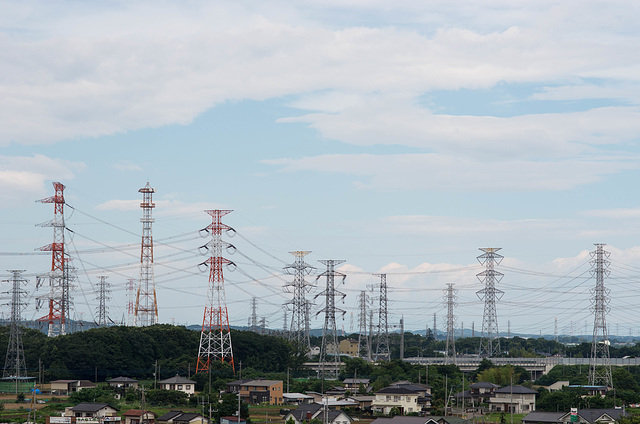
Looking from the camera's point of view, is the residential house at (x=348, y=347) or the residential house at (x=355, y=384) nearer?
the residential house at (x=355, y=384)

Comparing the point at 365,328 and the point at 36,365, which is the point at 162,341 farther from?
the point at 365,328

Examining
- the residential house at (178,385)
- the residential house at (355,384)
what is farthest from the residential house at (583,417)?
the residential house at (178,385)

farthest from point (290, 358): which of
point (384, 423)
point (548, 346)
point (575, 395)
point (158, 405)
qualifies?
point (548, 346)

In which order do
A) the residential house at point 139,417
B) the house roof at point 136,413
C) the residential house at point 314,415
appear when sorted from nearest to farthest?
1. the residential house at point 139,417
2. the house roof at point 136,413
3. the residential house at point 314,415

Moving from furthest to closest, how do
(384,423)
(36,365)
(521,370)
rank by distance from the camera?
(521,370)
(36,365)
(384,423)

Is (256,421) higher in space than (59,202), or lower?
lower

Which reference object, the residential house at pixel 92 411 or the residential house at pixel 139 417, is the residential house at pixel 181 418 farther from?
the residential house at pixel 92 411
